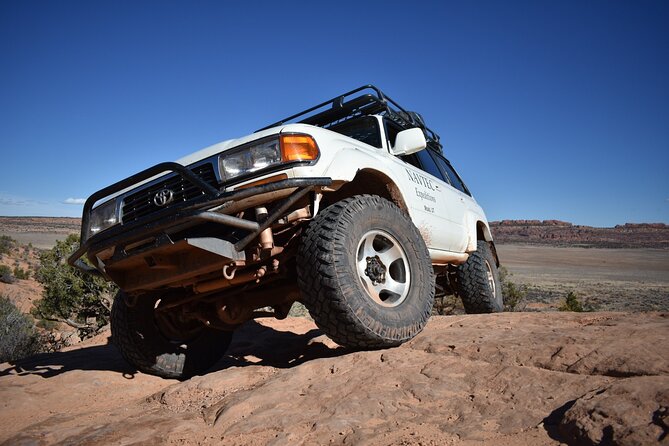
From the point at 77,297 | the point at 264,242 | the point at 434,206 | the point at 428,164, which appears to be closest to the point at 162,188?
the point at 264,242

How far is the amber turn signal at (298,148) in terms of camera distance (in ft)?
8.78

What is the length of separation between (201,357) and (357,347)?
6.31ft

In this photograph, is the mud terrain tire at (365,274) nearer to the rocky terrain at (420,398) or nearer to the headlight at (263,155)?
the rocky terrain at (420,398)

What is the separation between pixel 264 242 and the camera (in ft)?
8.46

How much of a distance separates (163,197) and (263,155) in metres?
0.74

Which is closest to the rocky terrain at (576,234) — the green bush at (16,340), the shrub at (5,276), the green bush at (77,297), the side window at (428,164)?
the shrub at (5,276)

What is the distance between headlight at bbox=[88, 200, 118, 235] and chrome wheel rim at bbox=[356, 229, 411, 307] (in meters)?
1.81

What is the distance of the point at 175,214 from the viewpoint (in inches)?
97.9

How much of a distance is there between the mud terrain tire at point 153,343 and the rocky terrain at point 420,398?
0.75 ft

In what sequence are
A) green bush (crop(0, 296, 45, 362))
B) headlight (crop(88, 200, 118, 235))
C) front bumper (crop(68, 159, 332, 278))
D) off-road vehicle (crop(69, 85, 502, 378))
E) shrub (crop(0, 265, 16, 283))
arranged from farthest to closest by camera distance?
1. shrub (crop(0, 265, 16, 283))
2. green bush (crop(0, 296, 45, 362))
3. headlight (crop(88, 200, 118, 235))
4. off-road vehicle (crop(69, 85, 502, 378))
5. front bumper (crop(68, 159, 332, 278))

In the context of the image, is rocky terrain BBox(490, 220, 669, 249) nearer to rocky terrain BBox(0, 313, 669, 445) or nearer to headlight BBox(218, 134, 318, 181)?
rocky terrain BBox(0, 313, 669, 445)

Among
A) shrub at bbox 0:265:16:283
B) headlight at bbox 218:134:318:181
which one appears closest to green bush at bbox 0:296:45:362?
headlight at bbox 218:134:318:181

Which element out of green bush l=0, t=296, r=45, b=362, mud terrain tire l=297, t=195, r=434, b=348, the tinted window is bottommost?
green bush l=0, t=296, r=45, b=362

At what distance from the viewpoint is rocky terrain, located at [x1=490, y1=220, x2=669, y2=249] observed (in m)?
82.2
